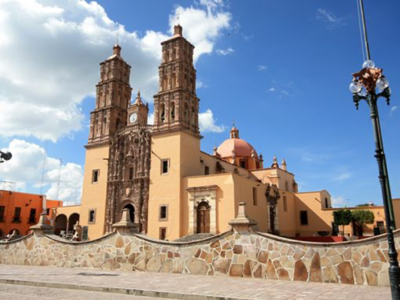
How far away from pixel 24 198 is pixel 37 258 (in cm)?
3162

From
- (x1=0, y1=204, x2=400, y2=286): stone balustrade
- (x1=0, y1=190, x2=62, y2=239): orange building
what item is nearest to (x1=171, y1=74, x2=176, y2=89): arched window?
(x1=0, y1=204, x2=400, y2=286): stone balustrade

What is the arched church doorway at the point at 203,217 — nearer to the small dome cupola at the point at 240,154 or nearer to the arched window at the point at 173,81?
the arched window at the point at 173,81

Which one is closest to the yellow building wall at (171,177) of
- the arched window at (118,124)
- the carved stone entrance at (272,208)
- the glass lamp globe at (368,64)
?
the arched window at (118,124)

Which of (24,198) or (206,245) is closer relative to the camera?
(206,245)

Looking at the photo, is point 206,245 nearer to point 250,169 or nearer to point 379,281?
point 379,281

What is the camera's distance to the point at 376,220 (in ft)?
111

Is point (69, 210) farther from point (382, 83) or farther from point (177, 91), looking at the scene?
point (382, 83)

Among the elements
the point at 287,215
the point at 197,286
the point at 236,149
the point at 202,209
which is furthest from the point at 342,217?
the point at 197,286

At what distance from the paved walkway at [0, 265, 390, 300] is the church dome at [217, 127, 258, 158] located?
33.4 meters

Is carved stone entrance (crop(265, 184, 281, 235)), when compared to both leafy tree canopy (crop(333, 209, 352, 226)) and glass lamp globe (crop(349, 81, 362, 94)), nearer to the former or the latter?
leafy tree canopy (crop(333, 209, 352, 226))

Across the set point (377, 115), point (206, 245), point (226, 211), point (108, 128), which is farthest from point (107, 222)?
point (377, 115)

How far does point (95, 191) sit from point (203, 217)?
38.7ft

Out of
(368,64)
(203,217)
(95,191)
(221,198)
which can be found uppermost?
(95,191)

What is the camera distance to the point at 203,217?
87.3 feet
